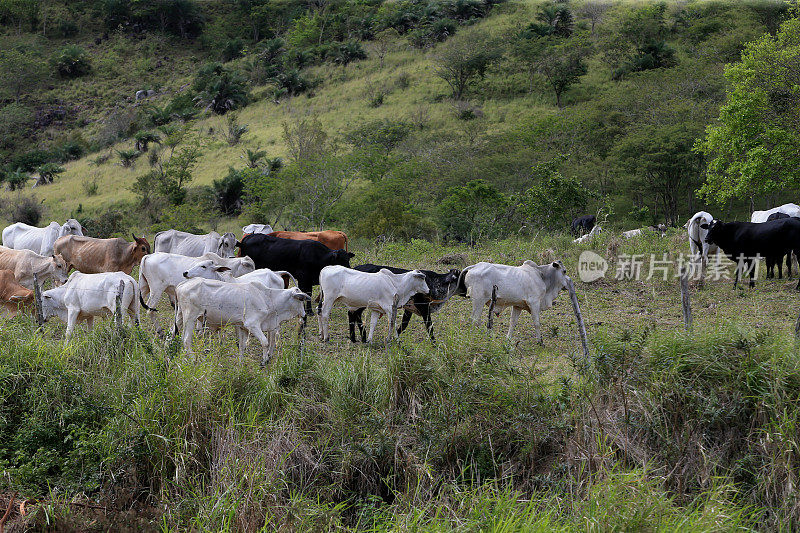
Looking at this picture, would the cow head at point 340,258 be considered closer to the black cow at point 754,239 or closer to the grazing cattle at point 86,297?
the grazing cattle at point 86,297

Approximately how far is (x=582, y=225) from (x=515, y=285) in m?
16.1

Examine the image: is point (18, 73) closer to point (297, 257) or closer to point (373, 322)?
point (297, 257)

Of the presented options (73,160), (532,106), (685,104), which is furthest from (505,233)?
(73,160)

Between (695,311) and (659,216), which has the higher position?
(695,311)

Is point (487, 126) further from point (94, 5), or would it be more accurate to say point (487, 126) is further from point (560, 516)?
point (94, 5)

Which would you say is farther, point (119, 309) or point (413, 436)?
point (119, 309)

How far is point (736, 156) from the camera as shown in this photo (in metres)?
23.1

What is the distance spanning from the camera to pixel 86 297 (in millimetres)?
10023

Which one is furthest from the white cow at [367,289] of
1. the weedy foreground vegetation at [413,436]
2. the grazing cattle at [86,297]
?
the grazing cattle at [86,297]

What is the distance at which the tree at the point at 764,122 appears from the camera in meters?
21.4

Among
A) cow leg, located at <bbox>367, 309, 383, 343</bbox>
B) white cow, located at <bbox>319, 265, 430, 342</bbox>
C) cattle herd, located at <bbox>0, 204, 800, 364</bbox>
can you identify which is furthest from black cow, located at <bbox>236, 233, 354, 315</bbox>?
cow leg, located at <bbox>367, 309, 383, 343</bbox>

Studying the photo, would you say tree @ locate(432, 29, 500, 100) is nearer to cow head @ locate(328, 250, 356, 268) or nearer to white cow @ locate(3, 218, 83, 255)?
white cow @ locate(3, 218, 83, 255)

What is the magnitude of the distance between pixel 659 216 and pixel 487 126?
1200 cm

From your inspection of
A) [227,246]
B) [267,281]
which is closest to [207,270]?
[267,281]
